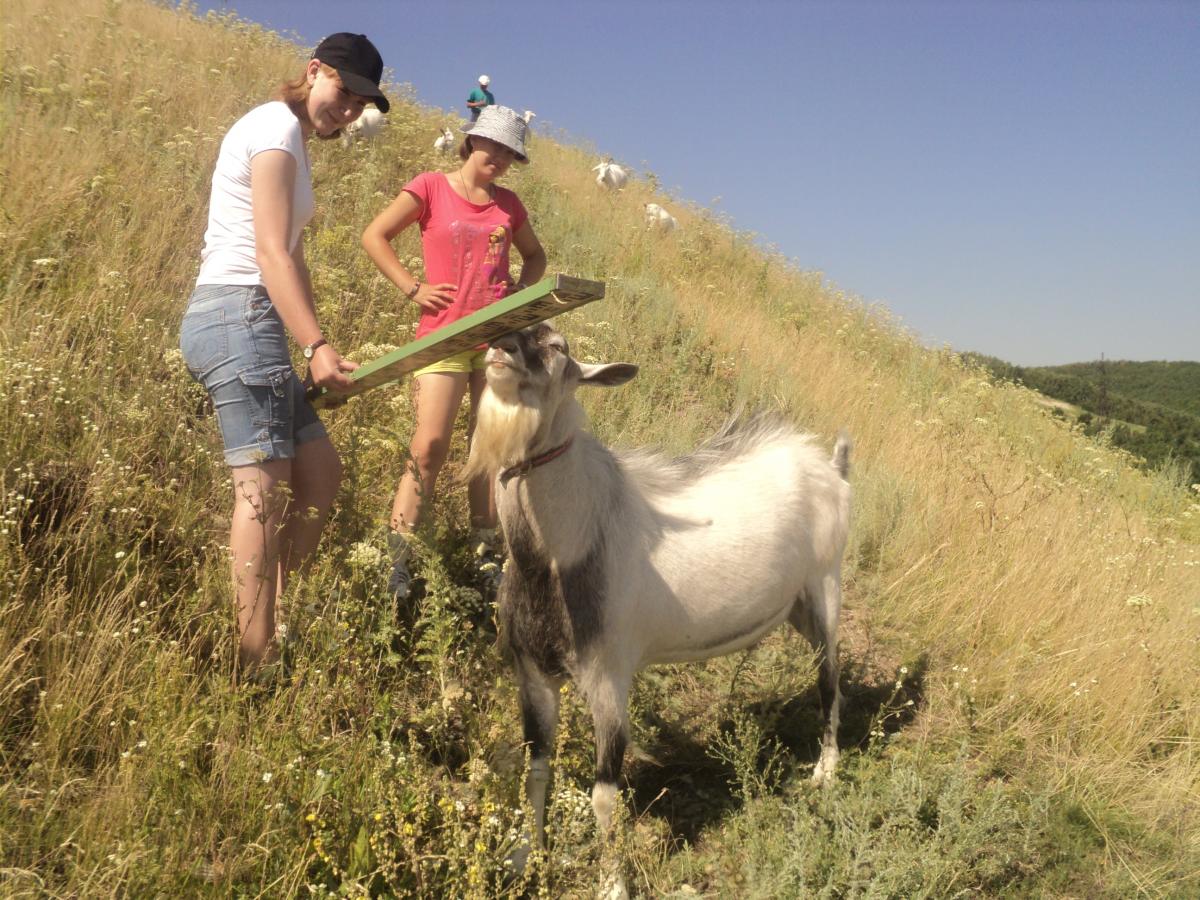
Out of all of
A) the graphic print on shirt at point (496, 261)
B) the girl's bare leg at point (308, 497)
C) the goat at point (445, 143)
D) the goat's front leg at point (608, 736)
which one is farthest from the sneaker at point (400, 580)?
the goat at point (445, 143)

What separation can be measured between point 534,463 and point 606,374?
0.44 metres

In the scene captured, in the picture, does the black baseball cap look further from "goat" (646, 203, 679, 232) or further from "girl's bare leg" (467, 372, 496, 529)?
"goat" (646, 203, 679, 232)

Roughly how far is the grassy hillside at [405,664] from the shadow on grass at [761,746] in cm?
2

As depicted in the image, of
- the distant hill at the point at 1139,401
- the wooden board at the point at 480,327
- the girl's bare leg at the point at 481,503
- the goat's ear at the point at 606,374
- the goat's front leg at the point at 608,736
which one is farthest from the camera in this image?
the distant hill at the point at 1139,401

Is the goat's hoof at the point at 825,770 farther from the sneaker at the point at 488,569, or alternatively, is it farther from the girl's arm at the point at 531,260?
the girl's arm at the point at 531,260

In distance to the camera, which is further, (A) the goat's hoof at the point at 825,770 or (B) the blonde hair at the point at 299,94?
(A) the goat's hoof at the point at 825,770

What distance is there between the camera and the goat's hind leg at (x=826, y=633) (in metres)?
4.32

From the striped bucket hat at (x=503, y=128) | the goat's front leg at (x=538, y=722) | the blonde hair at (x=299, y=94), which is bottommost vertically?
the goat's front leg at (x=538, y=722)

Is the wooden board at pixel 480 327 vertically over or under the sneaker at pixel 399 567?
over

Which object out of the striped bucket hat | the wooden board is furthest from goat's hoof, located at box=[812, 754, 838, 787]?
the striped bucket hat

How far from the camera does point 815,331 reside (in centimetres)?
1096

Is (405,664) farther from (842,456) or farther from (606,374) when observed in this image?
(842,456)

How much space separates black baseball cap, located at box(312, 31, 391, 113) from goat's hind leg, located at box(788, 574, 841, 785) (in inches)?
124

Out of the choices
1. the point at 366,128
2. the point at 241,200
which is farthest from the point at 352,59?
the point at 366,128
